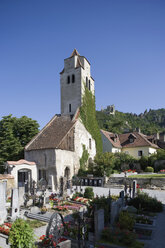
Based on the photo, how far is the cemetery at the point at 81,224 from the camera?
314 inches

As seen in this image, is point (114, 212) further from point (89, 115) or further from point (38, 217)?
point (89, 115)

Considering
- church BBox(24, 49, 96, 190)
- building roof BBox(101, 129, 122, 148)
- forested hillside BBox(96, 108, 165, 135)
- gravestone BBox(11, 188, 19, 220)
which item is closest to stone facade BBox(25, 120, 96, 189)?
church BBox(24, 49, 96, 190)

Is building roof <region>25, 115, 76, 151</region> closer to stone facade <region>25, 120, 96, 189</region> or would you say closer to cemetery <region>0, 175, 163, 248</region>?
stone facade <region>25, 120, 96, 189</region>

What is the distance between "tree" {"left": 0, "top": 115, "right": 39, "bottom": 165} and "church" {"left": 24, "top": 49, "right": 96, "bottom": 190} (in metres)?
4.19

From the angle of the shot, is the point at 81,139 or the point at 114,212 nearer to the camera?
the point at 114,212

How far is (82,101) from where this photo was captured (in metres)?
35.4

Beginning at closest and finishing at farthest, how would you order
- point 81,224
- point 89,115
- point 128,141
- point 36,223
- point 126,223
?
point 81,224 < point 126,223 < point 36,223 < point 89,115 < point 128,141

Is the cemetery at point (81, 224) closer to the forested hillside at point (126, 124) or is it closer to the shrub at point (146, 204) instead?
the shrub at point (146, 204)

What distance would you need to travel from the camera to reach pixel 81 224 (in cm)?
943

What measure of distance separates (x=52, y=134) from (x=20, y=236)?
2374cm

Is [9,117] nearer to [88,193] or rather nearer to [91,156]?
[91,156]

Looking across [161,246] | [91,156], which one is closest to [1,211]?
[161,246]

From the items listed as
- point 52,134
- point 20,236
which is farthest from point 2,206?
point 52,134

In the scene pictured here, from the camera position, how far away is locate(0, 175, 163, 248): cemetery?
796 cm
